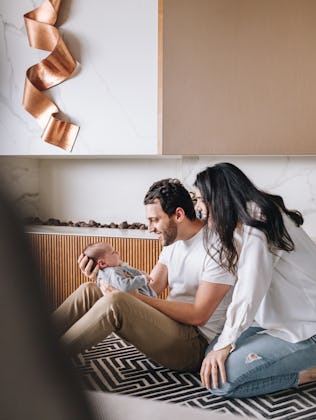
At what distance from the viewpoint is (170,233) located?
2266mm

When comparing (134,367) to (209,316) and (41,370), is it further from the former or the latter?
(41,370)

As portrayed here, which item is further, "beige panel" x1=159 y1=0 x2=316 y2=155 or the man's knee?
"beige panel" x1=159 y1=0 x2=316 y2=155

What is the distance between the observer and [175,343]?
6.93 feet

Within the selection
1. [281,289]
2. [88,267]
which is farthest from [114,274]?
[281,289]

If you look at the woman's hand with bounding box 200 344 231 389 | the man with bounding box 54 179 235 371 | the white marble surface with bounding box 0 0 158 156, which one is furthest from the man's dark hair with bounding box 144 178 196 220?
the white marble surface with bounding box 0 0 158 156

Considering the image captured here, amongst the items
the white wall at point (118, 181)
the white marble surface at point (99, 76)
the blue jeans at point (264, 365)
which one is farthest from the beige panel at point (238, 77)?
the blue jeans at point (264, 365)

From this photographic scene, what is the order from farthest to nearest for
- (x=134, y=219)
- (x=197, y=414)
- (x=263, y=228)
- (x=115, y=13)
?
(x=134, y=219)
(x=115, y=13)
(x=263, y=228)
(x=197, y=414)

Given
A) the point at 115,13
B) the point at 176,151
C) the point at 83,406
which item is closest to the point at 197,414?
the point at 83,406

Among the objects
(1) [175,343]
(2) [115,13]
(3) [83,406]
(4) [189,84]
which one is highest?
(2) [115,13]

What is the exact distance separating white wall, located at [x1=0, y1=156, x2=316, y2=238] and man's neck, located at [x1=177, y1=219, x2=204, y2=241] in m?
1.21

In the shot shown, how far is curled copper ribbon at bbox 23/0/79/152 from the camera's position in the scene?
3.33 metres

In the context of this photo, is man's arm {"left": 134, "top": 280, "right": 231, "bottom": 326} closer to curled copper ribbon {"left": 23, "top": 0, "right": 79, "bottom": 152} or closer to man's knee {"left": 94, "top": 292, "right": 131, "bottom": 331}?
man's knee {"left": 94, "top": 292, "right": 131, "bottom": 331}

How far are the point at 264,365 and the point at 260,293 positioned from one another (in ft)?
0.80

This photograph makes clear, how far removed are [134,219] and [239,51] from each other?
49.4 inches
